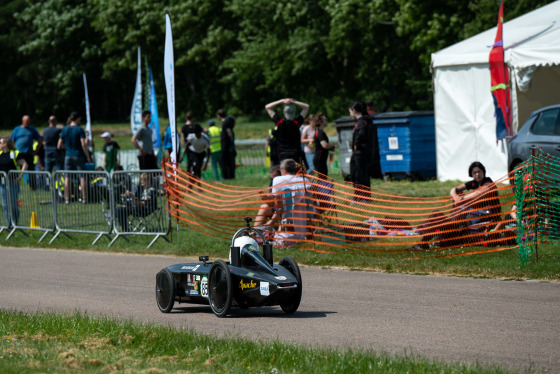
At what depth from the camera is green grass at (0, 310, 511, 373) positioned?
6172 mm

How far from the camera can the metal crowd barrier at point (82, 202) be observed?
15234mm

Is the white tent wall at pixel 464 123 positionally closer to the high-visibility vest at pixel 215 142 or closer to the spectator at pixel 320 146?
the spectator at pixel 320 146

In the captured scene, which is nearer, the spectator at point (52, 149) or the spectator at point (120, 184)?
the spectator at point (120, 184)

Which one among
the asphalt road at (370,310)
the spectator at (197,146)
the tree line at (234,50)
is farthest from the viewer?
the tree line at (234,50)

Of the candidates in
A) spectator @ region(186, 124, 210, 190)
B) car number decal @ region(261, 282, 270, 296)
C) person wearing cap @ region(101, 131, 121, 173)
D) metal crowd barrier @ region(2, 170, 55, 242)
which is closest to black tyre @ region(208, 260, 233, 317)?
car number decal @ region(261, 282, 270, 296)

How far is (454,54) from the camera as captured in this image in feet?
66.8

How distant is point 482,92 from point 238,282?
12.8 m

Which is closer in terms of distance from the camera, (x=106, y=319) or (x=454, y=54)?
(x=106, y=319)

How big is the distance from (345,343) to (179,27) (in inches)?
1966

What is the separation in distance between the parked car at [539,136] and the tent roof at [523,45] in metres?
2.22

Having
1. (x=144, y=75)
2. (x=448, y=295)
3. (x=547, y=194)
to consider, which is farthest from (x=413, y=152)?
(x=144, y=75)

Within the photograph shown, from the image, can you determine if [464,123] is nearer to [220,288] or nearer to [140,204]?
[140,204]

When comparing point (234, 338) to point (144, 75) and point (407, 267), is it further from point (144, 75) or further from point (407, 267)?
point (144, 75)

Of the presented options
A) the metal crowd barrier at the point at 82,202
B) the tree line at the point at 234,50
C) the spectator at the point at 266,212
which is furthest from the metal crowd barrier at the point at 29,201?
the tree line at the point at 234,50
